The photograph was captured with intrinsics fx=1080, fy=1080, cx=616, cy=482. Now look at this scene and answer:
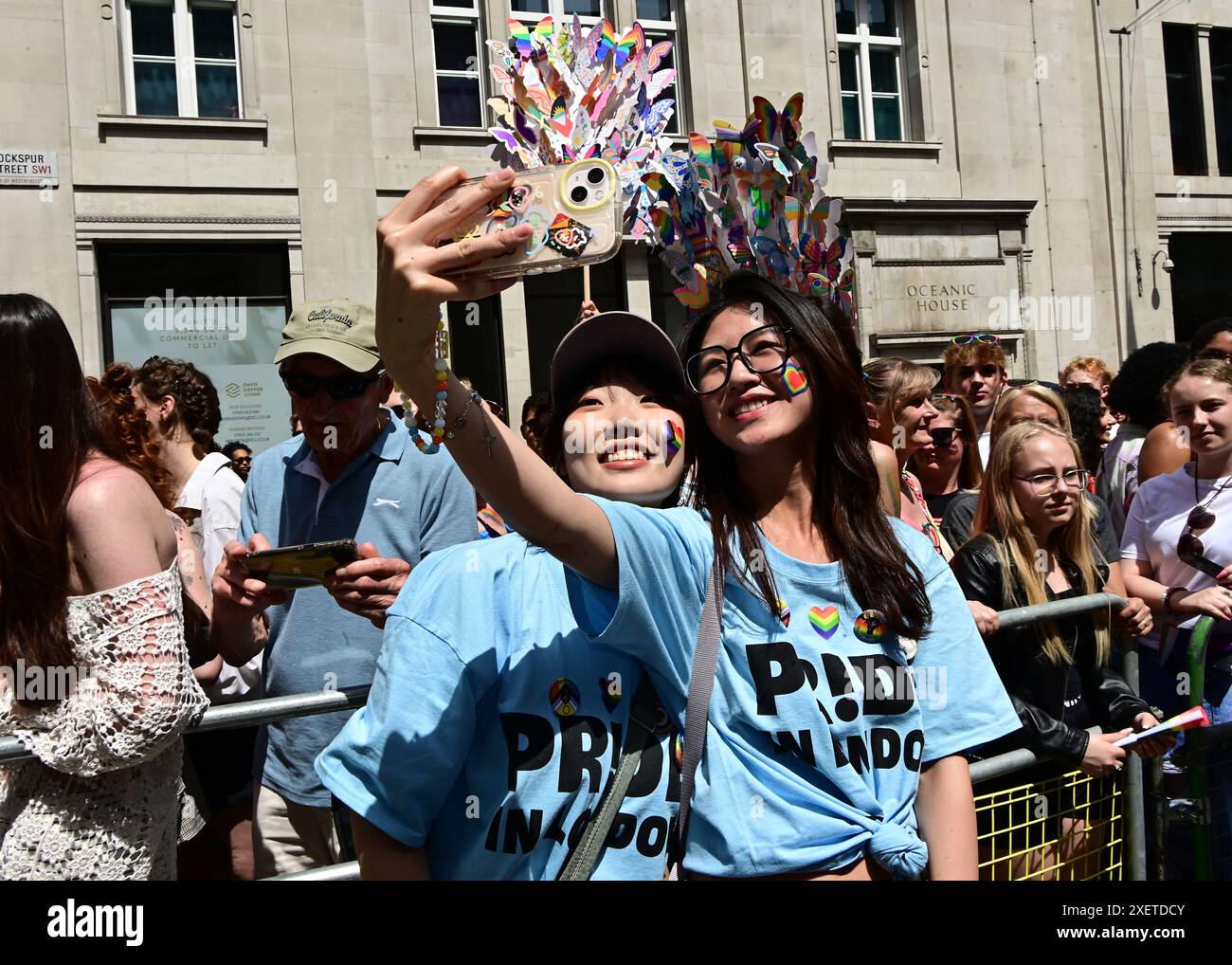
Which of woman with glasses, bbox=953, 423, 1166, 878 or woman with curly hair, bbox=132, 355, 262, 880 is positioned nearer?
woman with glasses, bbox=953, 423, 1166, 878

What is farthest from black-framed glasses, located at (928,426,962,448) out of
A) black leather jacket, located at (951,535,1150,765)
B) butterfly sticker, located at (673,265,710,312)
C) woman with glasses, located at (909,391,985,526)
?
butterfly sticker, located at (673,265,710,312)

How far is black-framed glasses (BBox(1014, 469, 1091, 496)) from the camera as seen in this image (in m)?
3.57

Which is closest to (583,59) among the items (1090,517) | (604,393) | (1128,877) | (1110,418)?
(604,393)

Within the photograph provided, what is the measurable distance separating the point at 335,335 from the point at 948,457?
9.97 feet

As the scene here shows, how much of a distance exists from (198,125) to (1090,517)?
10.7 metres

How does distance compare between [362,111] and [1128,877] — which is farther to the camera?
[362,111]

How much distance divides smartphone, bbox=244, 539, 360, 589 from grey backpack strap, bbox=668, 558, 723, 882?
A: 80 cm

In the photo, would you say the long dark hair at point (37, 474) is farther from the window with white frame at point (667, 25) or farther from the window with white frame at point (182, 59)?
the window with white frame at point (667, 25)

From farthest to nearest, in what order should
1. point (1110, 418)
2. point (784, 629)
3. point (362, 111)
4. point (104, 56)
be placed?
1. point (362, 111)
2. point (104, 56)
3. point (1110, 418)
4. point (784, 629)

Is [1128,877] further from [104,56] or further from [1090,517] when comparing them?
[104,56]

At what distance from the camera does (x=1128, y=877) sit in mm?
3248

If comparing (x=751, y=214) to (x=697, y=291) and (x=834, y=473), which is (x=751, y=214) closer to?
(x=697, y=291)
